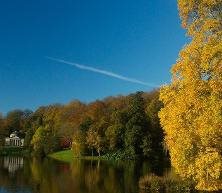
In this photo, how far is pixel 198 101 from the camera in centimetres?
2058

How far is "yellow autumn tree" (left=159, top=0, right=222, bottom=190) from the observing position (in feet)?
64.9

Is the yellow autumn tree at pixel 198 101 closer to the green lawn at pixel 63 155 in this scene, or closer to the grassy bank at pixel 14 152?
the green lawn at pixel 63 155

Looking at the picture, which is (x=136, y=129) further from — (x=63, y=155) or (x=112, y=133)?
(x=63, y=155)

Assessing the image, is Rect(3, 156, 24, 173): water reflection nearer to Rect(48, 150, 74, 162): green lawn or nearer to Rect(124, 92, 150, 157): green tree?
Rect(48, 150, 74, 162): green lawn

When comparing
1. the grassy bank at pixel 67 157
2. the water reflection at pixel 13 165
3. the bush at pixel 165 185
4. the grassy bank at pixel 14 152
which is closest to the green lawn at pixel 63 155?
the grassy bank at pixel 67 157

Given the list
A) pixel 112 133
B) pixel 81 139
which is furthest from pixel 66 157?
pixel 112 133

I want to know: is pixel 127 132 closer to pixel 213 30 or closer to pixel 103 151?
pixel 103 151

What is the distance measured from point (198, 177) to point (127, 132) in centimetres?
7401

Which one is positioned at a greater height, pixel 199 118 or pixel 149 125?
pixel 149 125

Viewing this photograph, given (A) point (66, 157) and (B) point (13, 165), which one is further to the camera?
(A) point (66, 157)

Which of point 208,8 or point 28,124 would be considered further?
point 28,124

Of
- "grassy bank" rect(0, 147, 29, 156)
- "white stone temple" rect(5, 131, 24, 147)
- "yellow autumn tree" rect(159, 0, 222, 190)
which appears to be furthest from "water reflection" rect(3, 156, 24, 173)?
"white stone temple" rect(5, 131, 24, 147)

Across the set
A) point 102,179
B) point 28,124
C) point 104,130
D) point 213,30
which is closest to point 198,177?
point 213,30

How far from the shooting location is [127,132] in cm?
9388
